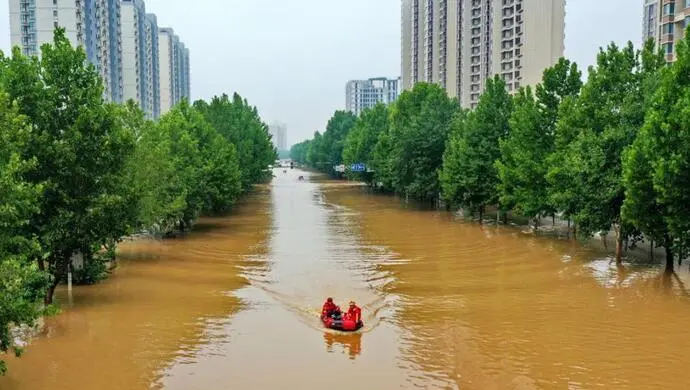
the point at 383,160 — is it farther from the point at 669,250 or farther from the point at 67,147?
the point at 67,147

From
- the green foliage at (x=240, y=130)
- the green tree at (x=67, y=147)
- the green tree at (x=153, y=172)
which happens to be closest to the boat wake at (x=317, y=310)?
the green tree at (x=67, y=147)

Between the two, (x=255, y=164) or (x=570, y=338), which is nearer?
(x=570, y=338)

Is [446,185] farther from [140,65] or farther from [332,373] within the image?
[140,65]

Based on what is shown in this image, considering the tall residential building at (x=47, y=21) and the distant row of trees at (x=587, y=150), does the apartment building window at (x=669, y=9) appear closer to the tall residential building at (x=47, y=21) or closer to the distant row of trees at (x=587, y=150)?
the distant row of trees at (x=587, y=150)

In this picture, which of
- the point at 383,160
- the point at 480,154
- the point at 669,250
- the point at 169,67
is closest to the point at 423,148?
the point at 480,154

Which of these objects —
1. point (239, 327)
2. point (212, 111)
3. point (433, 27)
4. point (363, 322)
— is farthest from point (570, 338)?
point (433, 27)

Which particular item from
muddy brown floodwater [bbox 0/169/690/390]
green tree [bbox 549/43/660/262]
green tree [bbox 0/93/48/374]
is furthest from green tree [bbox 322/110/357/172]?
green tree [bbox 0/93/48/374]
